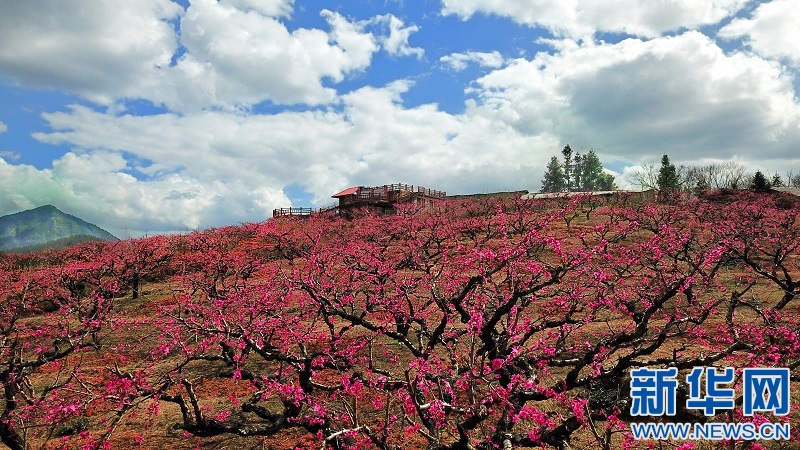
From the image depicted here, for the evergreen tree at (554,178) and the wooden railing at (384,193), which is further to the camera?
the evergreen tree at (554,178)

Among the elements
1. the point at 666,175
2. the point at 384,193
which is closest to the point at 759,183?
the point at 666,175

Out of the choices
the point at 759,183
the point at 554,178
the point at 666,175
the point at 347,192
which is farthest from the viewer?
the point at 554,178

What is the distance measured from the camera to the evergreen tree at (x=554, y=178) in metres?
104

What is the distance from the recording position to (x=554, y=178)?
105 metres

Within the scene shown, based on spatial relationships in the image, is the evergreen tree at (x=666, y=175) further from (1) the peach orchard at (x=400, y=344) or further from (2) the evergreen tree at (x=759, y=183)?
(1) the peach orchard at (x=400, y=344)

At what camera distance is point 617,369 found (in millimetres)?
8281

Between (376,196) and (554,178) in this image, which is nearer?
(376,196)

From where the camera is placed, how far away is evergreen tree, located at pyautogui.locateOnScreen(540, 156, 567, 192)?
104 m

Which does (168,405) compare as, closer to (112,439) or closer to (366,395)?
(112,439)

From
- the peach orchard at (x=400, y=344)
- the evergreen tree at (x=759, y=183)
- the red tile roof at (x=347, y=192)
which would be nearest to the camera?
the peach orchard at (x=400, y=344)

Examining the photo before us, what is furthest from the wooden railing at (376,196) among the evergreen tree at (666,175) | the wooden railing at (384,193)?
the evergreen tree at (666,175)
